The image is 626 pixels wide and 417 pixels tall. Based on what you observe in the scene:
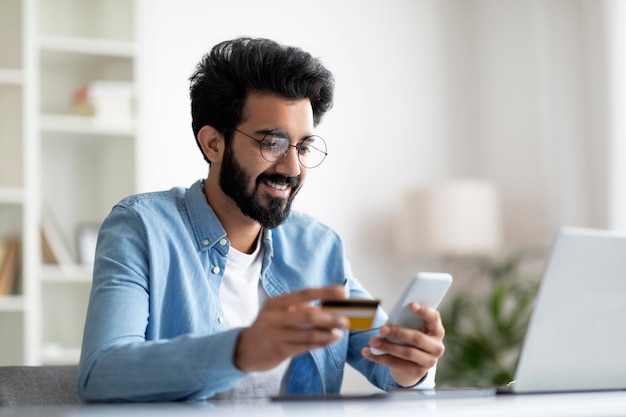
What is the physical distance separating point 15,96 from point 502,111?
7.60 ft

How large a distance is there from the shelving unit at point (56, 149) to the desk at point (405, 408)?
7.60 ft

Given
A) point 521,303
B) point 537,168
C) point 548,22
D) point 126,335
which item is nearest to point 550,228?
point 537,168

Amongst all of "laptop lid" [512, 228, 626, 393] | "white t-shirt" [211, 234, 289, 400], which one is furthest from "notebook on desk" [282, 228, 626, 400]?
"white t-shirt" [211, 234, 289, 400]

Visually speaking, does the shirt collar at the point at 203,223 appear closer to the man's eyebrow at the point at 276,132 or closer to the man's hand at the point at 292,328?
the man's eyebrow at the point at 276,132

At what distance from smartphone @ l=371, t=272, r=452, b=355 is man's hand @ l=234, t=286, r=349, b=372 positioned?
0.47 ft

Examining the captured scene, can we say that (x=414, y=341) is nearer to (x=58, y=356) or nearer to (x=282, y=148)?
(x=282, y=148)

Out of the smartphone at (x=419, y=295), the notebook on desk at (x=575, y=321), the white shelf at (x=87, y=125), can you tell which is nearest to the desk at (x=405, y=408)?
the notebook on desk at (x=575, y=321)

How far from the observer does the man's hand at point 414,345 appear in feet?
4.44

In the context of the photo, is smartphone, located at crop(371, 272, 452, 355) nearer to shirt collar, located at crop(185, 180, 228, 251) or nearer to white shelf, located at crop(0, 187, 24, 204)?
shirt collar, located at crop(185, 180, 228, 251)

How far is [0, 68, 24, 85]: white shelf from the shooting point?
344cm

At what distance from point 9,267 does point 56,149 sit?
578mm

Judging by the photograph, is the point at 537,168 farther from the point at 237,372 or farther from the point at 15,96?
the point at 237,372

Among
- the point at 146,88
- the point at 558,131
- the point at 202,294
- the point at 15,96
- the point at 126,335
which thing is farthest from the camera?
the point at 558,131

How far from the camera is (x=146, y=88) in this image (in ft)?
12.3
